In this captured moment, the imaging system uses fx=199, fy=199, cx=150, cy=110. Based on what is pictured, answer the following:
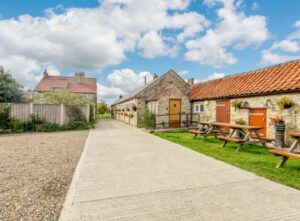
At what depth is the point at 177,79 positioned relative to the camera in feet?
69.7

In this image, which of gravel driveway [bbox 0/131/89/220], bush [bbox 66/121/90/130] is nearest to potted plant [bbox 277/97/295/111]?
gravel driveway [bbox 0/131/89/220]

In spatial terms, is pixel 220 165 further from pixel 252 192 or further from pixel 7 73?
pixel 7 73

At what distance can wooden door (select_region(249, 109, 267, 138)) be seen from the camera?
10.7m

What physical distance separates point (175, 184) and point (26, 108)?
14.5 m

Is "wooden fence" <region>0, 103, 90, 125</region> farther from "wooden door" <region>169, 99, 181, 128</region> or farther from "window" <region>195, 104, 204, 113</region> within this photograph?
"window" <region>195, 104, 204, 113</region>

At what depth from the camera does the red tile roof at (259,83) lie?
9891mm

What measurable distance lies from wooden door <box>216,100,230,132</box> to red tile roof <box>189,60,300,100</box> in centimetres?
46

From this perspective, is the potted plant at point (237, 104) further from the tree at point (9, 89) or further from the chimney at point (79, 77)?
the chimney at point (79, 77)

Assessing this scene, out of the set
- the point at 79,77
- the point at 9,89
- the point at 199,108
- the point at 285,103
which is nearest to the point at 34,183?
the point at 285,103

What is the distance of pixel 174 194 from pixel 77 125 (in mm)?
14011

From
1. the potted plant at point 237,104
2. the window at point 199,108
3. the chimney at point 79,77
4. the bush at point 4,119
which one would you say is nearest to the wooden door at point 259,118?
the potted plant at point 237,104

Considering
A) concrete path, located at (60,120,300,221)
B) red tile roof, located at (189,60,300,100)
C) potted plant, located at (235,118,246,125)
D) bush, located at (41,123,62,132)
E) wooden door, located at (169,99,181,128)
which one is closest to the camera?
concrete path, located at (60,120,300,221)

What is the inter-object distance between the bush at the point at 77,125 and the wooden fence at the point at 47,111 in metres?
0.41

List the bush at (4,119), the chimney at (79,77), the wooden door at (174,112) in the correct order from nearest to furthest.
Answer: the bush at (4,119) → the wooden door at (174,112) → the chimney at (79,77)
